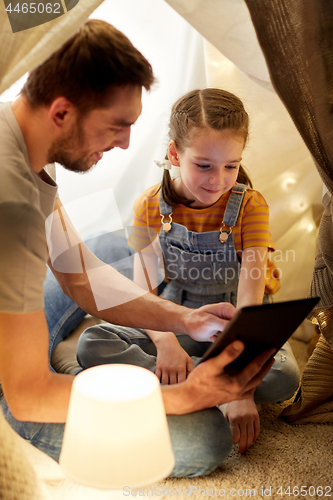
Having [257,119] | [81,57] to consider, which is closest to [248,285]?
→ [257,119]

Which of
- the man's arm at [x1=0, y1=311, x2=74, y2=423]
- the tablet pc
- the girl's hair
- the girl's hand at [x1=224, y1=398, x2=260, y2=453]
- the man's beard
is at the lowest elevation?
the girl's hand at [x1=224, y1=398, x2=260, y2=453]

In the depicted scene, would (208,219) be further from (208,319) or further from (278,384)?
(278,384)

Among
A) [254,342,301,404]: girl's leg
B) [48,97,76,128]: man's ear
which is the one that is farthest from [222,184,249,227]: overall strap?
[48,97,76,128]: man's ear

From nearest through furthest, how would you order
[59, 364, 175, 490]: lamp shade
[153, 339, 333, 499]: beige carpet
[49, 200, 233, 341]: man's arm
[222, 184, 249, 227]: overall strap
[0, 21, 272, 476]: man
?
[59, 364, 175, 490]: lamp shade < [0, 21, 272, 476]: man < [153, 339, 333, 499]: beige carpet < [49, 200, 233, 341]: man's arm < [222, 184, 249, 227]: overall strap

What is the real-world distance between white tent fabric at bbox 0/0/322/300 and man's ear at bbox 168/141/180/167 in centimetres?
4

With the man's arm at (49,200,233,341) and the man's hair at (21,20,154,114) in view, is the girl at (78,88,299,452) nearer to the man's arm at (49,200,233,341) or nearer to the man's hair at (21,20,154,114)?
the man's arm at (49,200,233,341)

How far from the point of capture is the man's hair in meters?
0.63

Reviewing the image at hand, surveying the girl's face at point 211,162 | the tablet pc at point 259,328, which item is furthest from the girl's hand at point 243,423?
the girl's face at point 211,162

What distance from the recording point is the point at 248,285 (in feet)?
3.35

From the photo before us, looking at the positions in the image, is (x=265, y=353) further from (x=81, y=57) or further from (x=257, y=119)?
(x=257, y=119)

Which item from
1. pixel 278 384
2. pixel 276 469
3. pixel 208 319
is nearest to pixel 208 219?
pixel 208 319

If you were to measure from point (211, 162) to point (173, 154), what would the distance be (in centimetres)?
13

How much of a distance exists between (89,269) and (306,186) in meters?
0.83

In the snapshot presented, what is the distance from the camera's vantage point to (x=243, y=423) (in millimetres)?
900
